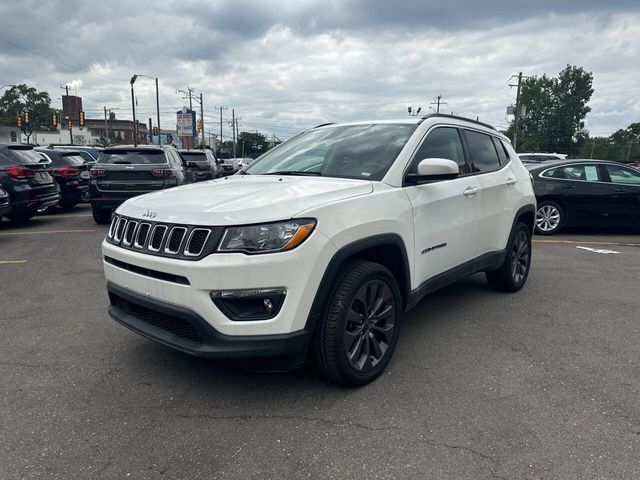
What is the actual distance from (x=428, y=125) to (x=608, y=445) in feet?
8.27

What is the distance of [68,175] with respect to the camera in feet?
40.7

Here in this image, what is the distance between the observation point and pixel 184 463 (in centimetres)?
242

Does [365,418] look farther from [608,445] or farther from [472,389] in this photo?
[608,445]

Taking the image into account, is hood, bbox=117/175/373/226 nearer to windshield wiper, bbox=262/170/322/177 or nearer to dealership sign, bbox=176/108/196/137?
windshield wiper, bbox=262/170/322/177

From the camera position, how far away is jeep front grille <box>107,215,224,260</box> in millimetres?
2646

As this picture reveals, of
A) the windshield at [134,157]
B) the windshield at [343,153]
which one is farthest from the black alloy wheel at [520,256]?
the windshield at [134,157]

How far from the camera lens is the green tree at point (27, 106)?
89.6m

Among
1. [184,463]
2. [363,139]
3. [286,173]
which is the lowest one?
[184,463]

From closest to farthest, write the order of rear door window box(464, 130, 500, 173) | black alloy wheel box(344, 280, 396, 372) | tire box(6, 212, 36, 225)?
black alloy wheel box(344, 280, 396, 372), rear door window box(464, 130, 500, 173), tire box(6, 212, 36, 225)

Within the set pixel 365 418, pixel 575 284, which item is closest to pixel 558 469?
pixel 365 418

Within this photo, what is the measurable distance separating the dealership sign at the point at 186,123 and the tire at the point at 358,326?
63.1 m

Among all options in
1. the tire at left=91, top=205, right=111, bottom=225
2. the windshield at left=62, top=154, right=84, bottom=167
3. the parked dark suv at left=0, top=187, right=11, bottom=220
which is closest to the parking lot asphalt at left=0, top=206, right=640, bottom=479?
the parked dark suv at left=0, top=187, right=11, bottom=220

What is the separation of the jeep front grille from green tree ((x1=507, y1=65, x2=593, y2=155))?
83.9 m

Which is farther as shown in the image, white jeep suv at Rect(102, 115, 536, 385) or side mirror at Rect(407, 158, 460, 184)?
side mirror at Rect(407, 158, 460, 184)
